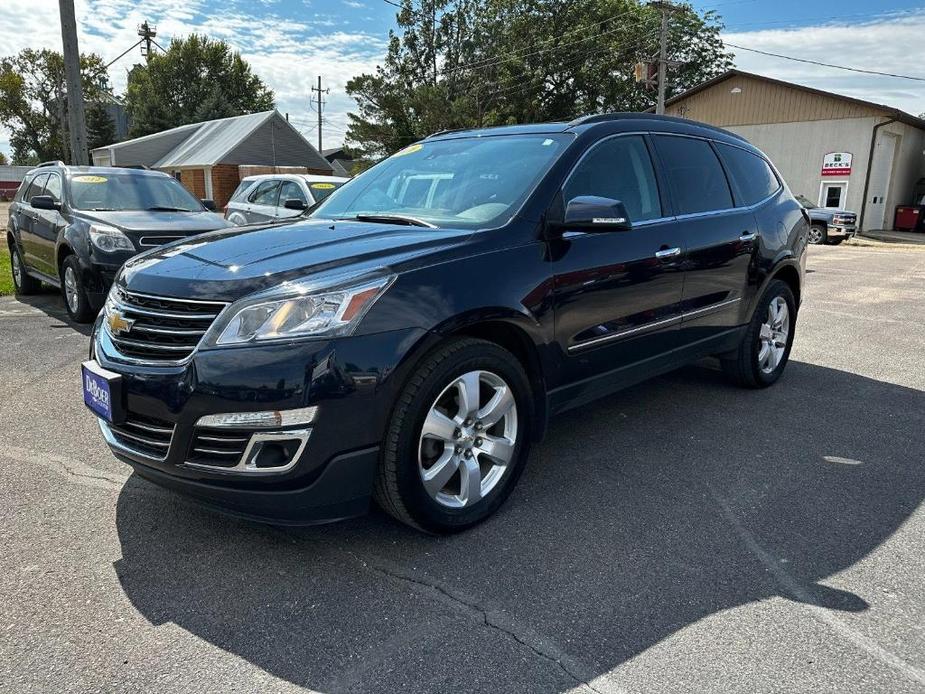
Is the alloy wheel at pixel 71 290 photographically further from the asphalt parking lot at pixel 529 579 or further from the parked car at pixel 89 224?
the asphalt parking lot at pixel 529 579

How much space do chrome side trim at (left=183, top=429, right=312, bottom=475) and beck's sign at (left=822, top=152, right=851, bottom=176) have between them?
98.0ft

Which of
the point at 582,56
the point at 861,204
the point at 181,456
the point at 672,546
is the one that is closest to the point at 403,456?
the point at 181,456

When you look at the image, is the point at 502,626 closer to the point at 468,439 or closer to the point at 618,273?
the point at 468,439

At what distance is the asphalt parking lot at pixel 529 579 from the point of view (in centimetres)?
225

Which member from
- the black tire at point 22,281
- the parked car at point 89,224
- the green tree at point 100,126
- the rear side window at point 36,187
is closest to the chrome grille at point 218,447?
the parked car at point 89,224

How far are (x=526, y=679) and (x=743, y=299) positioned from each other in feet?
11.3

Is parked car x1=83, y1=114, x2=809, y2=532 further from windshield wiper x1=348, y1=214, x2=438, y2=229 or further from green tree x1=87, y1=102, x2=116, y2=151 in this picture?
green tree x1=87, y1=102, x2=116, y2=151

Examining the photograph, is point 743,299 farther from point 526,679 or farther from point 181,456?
point 181,456

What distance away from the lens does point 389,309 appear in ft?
8.82

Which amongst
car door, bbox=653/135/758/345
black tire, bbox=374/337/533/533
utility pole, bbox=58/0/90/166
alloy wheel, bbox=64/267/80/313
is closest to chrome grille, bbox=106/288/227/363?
black tire, bbox=374/337/533/533

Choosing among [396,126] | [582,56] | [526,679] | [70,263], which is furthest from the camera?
[396,126]

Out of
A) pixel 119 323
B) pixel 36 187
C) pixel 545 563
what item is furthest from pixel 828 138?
pixel 119 323

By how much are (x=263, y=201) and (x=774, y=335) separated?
9.21 m

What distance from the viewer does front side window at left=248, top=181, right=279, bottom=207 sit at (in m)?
11.9
